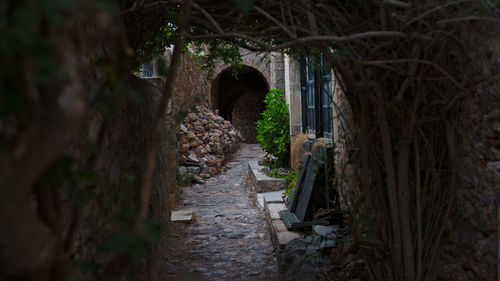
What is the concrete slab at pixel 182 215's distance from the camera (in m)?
5.61

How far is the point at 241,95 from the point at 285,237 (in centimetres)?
1617

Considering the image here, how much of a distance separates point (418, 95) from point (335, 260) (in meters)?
1.58

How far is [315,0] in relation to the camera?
237 cm

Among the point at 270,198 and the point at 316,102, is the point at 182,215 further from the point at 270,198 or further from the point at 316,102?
the point at 316,102

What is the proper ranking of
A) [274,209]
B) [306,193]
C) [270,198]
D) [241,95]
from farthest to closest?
[241,95], [270,198], [274,209], [306,193]

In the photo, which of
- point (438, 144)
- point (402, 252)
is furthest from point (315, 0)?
point (402, 252)

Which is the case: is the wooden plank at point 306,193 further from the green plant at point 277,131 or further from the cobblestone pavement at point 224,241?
the green plant at point 277,131

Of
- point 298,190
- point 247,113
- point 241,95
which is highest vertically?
point 241,95

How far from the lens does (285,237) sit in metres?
4.13

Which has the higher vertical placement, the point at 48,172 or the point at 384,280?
the point at 48,172

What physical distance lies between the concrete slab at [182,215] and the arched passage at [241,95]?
9.09 metres

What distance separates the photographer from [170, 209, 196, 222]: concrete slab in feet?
18.4

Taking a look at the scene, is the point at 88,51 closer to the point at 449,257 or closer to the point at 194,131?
the point at 449,257

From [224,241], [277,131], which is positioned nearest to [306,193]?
[224,241]
